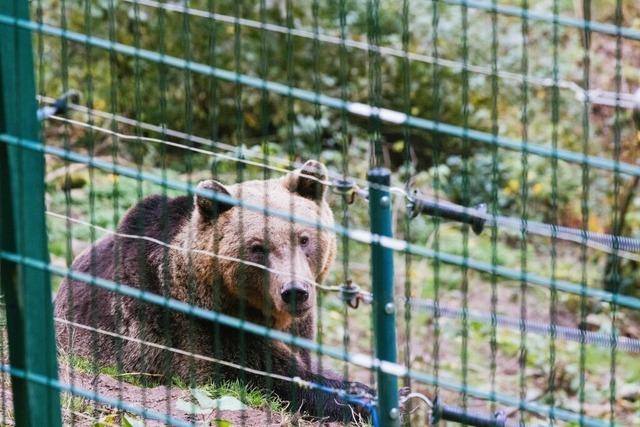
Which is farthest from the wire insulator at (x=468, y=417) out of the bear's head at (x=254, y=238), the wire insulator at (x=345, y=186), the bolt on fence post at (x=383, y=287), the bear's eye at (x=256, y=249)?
the bear's eye at (x=256, y=249)

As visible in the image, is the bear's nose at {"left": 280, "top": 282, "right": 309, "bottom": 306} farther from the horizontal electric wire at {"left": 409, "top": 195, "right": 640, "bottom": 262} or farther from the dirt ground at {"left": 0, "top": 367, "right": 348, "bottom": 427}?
the horizontal electric wire at {"left": 409, "top": 195, "right": 640, "bottom": 262}

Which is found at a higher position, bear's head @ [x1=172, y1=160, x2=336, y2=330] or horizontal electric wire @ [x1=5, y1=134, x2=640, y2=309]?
horizontal electric wire @ [x1=5, y1=134, x2=640, y2=309]

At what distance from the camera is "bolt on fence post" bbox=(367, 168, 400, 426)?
311 cm

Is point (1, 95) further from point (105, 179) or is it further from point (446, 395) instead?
point (105, 179)

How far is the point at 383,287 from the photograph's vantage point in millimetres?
3123

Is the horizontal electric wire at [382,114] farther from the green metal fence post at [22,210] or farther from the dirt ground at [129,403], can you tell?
the dirt ground at [129,403]

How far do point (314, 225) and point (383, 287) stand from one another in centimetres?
30

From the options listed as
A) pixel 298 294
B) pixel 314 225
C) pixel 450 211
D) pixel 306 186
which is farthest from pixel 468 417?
pixel 306 186

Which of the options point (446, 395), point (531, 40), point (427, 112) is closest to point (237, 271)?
point (446, 395)

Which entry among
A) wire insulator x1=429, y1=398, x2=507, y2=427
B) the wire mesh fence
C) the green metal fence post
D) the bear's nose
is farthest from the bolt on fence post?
the bear's nose

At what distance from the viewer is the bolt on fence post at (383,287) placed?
3.11m

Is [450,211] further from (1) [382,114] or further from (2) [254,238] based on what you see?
(2) [254,238]

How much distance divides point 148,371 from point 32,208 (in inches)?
85.1

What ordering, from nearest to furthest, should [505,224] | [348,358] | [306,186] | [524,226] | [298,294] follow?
[524,226], [505,224], [348,358], [298,294], [306,186]
